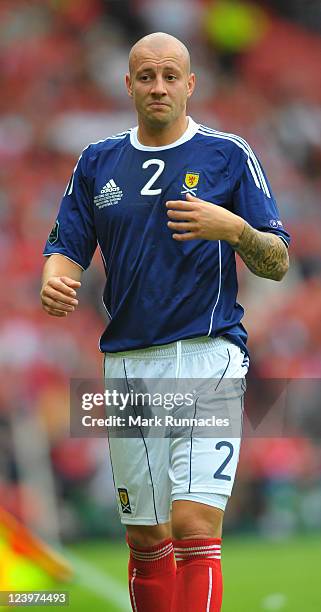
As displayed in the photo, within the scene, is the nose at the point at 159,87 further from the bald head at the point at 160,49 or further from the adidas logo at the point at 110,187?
the adidas logo at the point at 110,187

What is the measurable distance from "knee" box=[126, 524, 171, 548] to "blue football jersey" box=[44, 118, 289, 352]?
686 millimetres

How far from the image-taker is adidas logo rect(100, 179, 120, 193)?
428 cm

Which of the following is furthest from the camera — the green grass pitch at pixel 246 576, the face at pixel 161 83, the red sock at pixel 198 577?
the green grass pitch at pixel 246 576

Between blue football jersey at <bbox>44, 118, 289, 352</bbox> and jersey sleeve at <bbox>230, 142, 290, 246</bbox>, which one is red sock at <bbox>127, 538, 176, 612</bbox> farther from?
jersey sleeve at <bbox>230, 142, 290, 246</bbox>

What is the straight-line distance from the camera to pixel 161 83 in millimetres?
4094

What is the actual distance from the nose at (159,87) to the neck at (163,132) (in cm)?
15

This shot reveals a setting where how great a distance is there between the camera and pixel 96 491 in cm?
973

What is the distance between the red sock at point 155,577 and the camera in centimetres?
432

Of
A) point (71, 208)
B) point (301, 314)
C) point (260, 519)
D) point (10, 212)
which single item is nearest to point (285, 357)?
point (301, 314)

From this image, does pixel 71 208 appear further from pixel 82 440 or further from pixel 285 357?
pixel 285 357

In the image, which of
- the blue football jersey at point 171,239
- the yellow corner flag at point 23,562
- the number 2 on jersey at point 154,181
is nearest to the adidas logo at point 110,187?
the blue football jersey at point 171,239

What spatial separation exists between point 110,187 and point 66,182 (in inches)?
311

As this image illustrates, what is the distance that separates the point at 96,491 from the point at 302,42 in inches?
261

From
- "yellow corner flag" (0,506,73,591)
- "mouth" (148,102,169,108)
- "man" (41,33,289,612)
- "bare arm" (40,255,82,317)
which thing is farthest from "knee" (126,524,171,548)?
"yellow corner flag" (0,506,73,591)
